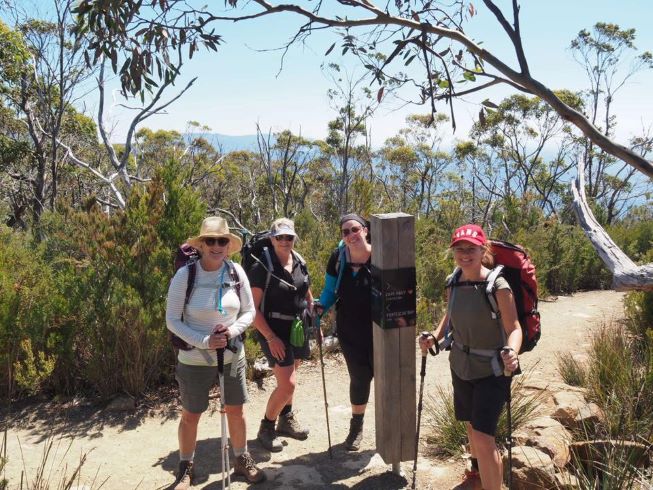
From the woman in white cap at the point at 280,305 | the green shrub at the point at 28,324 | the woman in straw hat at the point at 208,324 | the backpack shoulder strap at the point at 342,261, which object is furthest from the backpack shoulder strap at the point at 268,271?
the green shrub at the point at 28,324

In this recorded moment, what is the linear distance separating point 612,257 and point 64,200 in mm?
5348

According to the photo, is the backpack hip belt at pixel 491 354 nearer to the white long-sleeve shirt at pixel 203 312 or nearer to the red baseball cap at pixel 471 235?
the red baseball cap at pixel 471 235

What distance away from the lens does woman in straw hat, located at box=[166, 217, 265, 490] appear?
3.01 m

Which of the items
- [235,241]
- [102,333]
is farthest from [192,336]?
[102,333]

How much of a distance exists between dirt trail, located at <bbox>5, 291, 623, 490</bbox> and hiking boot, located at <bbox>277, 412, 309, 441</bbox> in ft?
0.17

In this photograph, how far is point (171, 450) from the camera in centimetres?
392

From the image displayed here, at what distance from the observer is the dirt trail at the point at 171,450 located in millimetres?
3451

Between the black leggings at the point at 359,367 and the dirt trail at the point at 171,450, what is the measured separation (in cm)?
45

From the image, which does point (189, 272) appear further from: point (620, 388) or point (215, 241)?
point (620, 388)

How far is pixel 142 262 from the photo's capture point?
4.83 m

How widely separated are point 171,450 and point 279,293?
55.8 inches

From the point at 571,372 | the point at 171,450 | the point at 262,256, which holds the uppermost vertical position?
the point at 262,256

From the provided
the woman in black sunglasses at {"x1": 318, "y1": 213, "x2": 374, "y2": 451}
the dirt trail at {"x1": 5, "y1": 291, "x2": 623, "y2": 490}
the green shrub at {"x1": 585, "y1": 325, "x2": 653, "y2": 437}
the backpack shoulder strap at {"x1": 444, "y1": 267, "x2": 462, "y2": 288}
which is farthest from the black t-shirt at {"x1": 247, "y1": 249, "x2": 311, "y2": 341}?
the green shrub at {"x1": 585, "y1": 325, "x2": 653, "y2": 437}

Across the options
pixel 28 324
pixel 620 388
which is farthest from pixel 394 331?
pixel 28 324
